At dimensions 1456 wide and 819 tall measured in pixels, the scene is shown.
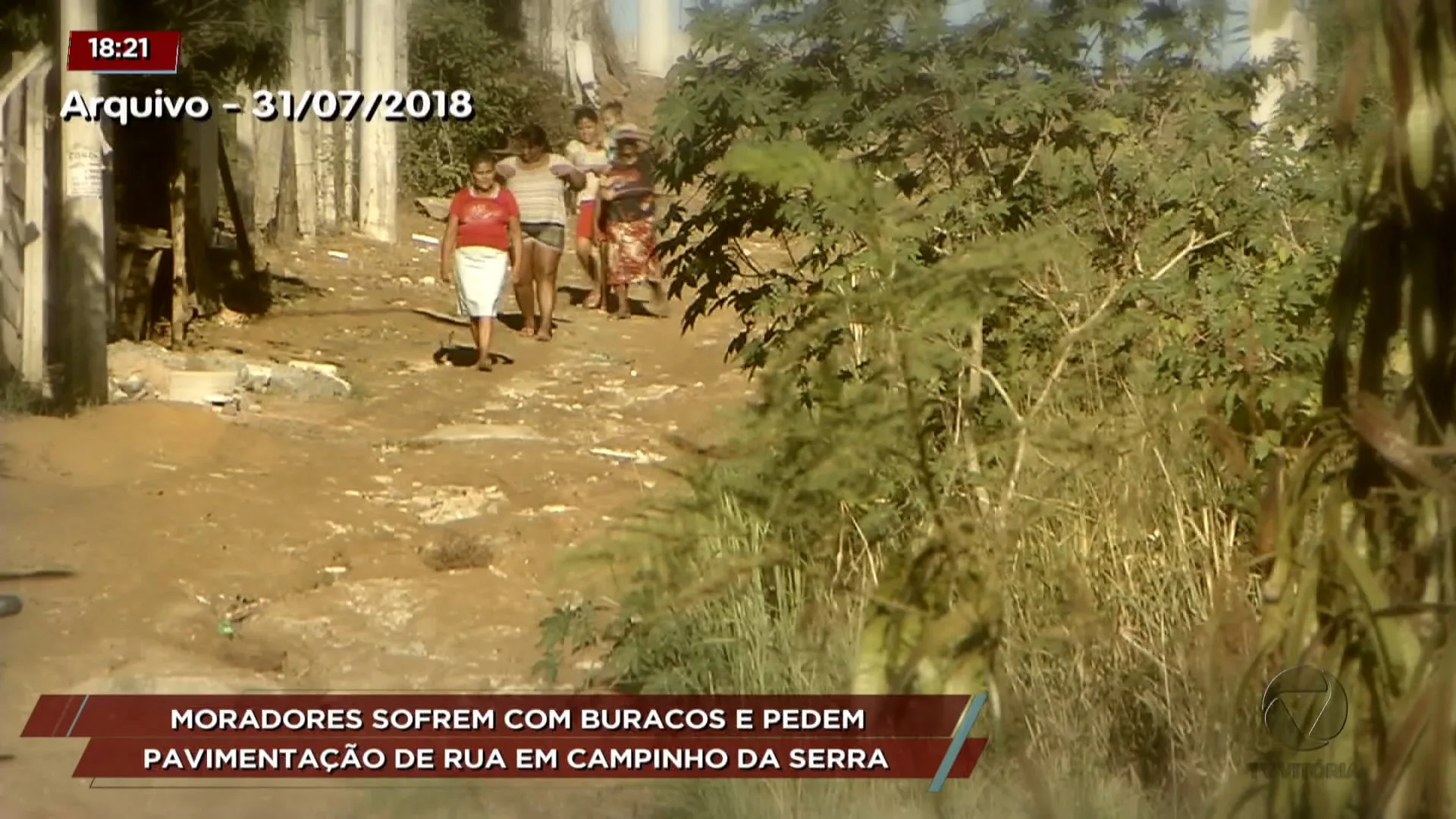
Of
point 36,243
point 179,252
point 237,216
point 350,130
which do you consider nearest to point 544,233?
point 237,216

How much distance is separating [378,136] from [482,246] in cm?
495

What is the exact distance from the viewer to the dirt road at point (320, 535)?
5.03 metres

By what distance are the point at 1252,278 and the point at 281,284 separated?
1015cm

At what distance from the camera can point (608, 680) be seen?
462 centimetres

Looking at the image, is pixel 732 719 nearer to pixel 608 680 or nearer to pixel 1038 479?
pixel 608 680

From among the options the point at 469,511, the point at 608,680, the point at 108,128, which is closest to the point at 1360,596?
the point at 608,680

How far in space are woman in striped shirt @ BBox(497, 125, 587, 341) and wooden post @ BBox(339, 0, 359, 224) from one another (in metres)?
3.42

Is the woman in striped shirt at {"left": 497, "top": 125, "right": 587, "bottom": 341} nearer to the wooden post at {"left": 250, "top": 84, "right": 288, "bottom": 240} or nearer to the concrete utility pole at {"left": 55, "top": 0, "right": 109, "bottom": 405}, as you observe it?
the wooden post at {"left": 250, "top": 84, "right": 288, "bottom": 240}

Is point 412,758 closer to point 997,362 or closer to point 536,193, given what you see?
point 997,362

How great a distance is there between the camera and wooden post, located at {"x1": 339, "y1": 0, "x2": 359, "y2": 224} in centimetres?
1555

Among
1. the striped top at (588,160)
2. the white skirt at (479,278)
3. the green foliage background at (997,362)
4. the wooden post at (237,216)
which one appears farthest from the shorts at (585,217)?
the green foliage background at (997,362)

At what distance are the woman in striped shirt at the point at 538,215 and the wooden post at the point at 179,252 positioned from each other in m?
2.12

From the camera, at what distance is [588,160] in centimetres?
1340

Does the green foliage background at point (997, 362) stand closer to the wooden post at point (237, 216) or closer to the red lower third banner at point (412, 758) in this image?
the red lower third banner at point (412, 758)
